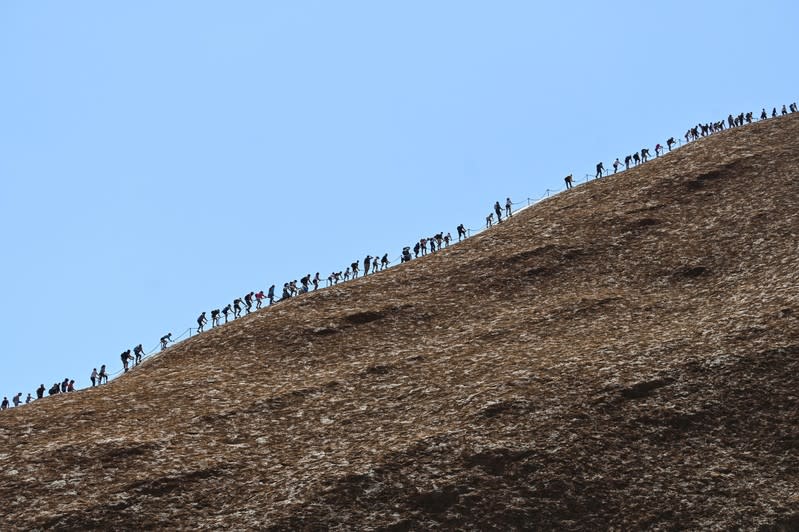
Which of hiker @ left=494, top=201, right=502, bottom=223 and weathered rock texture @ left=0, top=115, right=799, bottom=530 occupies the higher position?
hiker @ left=494, top=201, right=502, bottom=223

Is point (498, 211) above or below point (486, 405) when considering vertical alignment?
above

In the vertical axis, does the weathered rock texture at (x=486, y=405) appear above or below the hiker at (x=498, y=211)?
below

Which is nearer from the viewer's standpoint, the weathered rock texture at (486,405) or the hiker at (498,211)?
the weathered rock texture at (486,405)

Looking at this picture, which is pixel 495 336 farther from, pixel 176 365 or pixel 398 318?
pixel 176 365

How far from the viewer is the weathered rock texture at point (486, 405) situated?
34062mm

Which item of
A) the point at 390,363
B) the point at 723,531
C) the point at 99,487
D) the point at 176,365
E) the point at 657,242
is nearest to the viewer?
the point at 723,531

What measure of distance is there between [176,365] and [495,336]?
21079 millimetres

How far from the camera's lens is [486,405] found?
133 ft

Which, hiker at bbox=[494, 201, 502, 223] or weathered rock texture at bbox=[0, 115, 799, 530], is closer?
weathered rock texture at bbox=[0, 115, 799, 530]

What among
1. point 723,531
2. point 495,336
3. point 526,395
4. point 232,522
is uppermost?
point 495,336

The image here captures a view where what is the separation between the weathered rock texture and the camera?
34062 millimetres

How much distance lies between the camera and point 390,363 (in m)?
49.1

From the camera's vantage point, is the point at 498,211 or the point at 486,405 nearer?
the point at 486,405

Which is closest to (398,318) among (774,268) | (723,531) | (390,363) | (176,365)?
(390,363)
